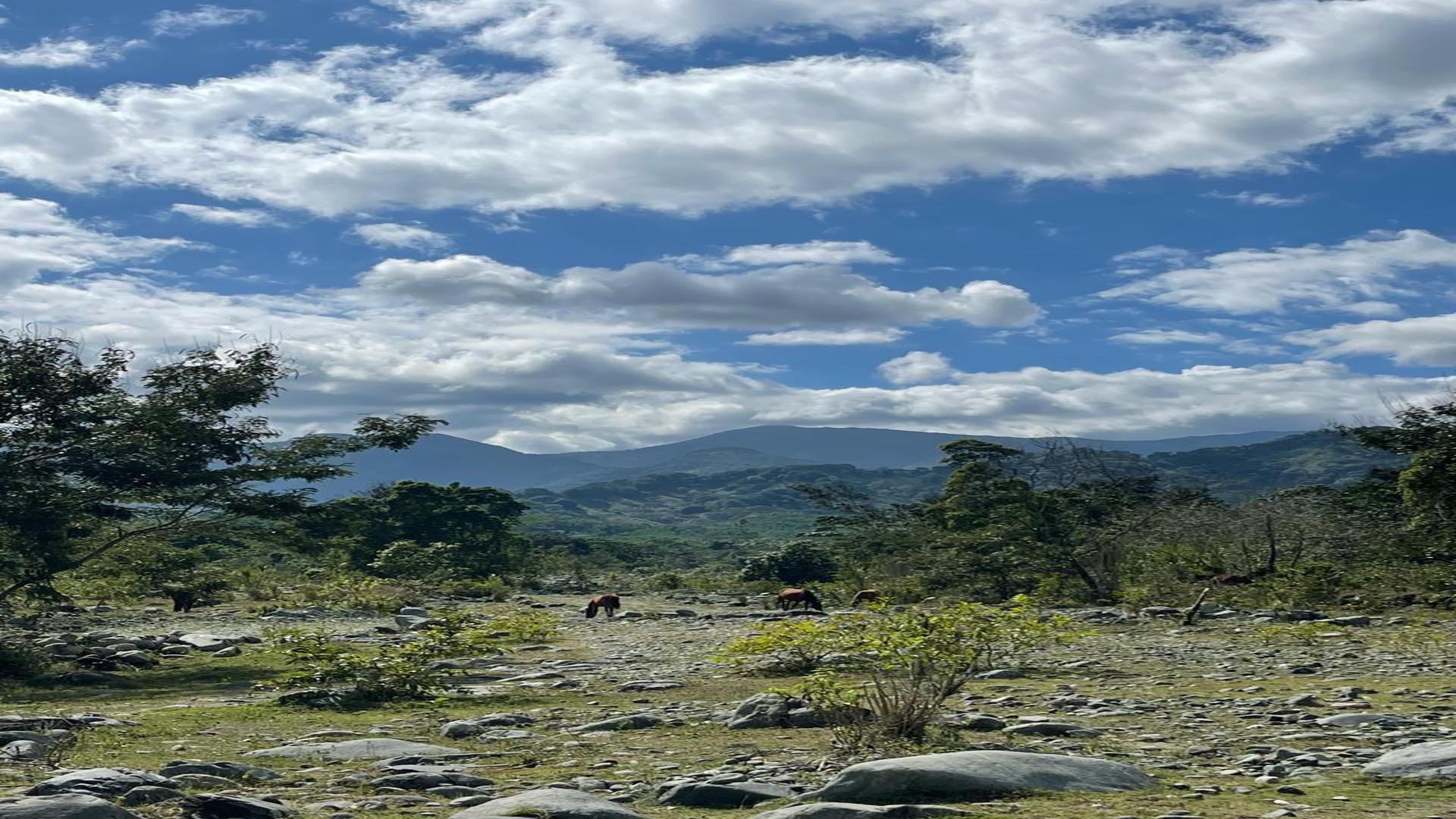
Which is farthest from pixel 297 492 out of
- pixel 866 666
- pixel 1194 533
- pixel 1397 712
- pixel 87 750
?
pixel 1194 533

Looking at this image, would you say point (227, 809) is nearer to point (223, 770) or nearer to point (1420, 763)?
point (223, 770)

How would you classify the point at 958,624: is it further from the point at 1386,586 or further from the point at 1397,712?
the point at 1386,586

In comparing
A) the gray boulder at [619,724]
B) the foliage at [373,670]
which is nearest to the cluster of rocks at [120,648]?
the foliage at [373,670]

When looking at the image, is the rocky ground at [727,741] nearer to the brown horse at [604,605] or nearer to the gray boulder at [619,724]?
the gray boulder at [619,724]

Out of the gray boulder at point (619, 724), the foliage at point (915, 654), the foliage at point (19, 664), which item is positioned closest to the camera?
the foliage at point (915, 654)

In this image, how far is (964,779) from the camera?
8820mm

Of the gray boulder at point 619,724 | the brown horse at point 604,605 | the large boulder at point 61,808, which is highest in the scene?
the large boulder at point 61,808

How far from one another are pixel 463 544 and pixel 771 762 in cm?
5102

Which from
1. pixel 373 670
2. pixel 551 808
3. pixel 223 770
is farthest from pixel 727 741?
pixel 373 670

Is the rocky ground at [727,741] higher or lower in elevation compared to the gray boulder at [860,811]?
lower

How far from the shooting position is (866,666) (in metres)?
13.5

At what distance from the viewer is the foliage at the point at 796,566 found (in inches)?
2108

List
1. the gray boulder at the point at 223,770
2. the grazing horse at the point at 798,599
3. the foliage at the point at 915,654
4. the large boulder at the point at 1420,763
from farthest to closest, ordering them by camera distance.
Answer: the grazing horse at the point at 798,599 < the foliage at the point at 915,654 < the gray boulder at the point at 223,770 < the large boulder at the point at 1420,763

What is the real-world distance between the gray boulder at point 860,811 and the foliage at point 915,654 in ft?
10.4
